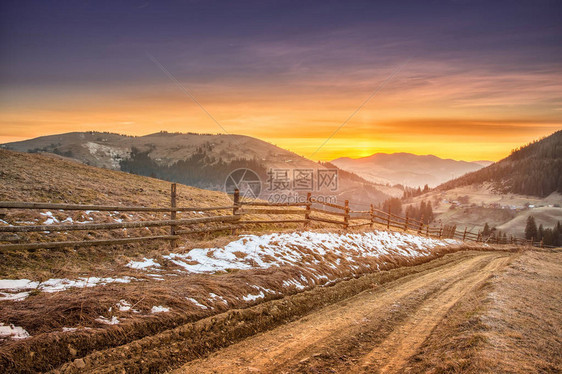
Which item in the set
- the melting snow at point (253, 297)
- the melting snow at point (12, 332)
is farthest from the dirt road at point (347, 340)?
the melting snow at point (12, 332)

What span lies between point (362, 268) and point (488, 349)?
20.7 ft

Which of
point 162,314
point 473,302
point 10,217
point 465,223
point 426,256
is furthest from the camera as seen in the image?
point 465,223

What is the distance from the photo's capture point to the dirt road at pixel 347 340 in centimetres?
425

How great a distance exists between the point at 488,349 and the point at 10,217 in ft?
42.7

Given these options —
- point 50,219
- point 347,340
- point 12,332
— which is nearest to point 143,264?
point 12,332

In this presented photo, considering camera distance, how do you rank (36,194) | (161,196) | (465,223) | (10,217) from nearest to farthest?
(10,217), (36,194), (161,196), (465,223)

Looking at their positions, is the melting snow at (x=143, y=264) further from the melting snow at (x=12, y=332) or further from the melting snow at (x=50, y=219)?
the melting snow at (x=50, y=219)

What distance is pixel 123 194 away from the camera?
56.9ft

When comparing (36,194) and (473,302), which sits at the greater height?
(36,194)

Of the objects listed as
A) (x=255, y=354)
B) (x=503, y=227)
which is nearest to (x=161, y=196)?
(x=255, y=354)

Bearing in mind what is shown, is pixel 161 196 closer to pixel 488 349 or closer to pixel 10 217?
pixel 10 217

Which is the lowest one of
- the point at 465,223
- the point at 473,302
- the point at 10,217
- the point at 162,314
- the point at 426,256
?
the point at 465,223

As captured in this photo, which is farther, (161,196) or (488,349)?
(161,196)

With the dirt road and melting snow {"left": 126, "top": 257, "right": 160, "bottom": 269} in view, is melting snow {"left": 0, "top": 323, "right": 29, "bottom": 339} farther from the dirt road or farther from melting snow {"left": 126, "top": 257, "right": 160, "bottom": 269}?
melting snow {"left": 126, "top": 257, "right": 160, "bottom": 269}
